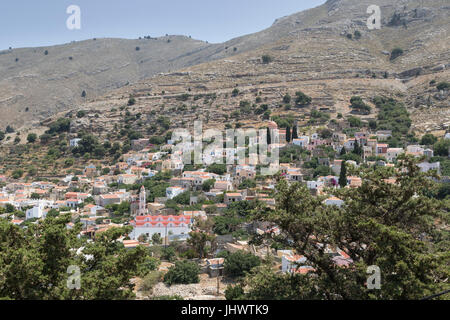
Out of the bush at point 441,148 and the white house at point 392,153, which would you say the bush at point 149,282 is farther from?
the bush at point 441,148

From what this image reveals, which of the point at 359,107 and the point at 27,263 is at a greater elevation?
the point at 359,107

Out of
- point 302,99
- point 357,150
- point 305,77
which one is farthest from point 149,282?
point 305,77

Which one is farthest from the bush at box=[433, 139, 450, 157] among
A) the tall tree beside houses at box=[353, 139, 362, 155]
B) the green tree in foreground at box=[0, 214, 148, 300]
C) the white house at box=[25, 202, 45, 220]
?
the white house at box=[25, 202, 45, 220]

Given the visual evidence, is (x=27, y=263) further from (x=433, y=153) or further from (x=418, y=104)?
(x=418, y=104)

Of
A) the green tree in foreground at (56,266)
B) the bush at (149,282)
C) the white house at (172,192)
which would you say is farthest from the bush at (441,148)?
the green tree in foreground at (56,266)

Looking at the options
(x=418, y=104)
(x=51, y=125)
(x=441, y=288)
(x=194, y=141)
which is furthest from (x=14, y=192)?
(x=418, y=104)
